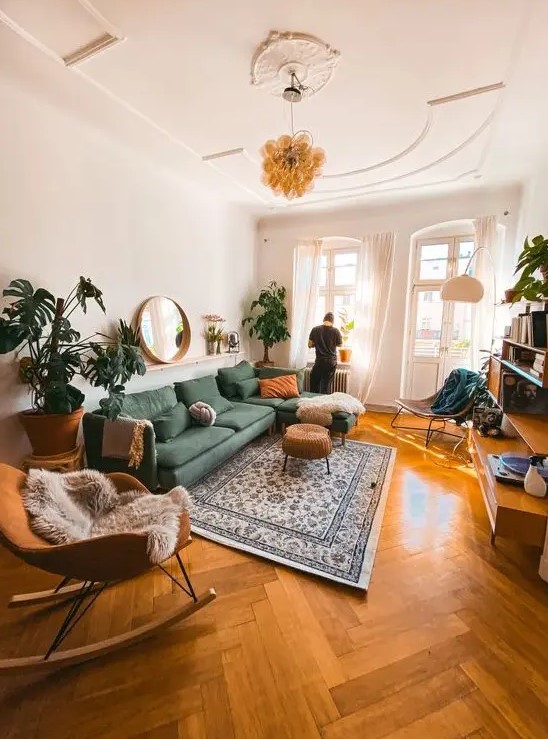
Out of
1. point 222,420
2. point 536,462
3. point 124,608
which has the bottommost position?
point 124,608

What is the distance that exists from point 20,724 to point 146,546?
0.70m

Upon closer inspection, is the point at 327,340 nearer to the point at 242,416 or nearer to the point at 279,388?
the point at 279,388

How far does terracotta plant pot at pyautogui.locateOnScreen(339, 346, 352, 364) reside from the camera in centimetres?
527

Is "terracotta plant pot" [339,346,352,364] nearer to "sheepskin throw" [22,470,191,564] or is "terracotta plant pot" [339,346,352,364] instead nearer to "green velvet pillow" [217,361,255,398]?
"green velvet pillow" [217,361,255,398]

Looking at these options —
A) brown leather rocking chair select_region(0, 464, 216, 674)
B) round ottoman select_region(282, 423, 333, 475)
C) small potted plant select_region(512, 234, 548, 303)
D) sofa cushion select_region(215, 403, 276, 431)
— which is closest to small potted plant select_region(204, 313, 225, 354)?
sofa cushion select_region(215, 403, 276, 431)

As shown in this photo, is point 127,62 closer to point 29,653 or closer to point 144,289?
point 144,289

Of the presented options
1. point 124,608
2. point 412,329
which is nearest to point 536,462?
point 124,608

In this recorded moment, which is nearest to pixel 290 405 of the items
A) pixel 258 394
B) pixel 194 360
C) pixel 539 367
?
pixel 258 394

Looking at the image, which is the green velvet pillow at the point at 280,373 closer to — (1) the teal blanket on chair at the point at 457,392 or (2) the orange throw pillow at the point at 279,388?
(2) the orange throw pillow at the point at 279,388

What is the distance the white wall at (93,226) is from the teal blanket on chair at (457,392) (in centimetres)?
309

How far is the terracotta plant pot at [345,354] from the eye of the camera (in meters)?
5.27

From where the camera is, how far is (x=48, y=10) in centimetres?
171

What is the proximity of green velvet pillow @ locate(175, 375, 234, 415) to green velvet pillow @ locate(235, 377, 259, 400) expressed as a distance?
408 millimetres

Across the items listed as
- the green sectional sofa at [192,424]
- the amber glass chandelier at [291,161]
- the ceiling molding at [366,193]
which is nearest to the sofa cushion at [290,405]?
the green sectional sofa at [192,424]
